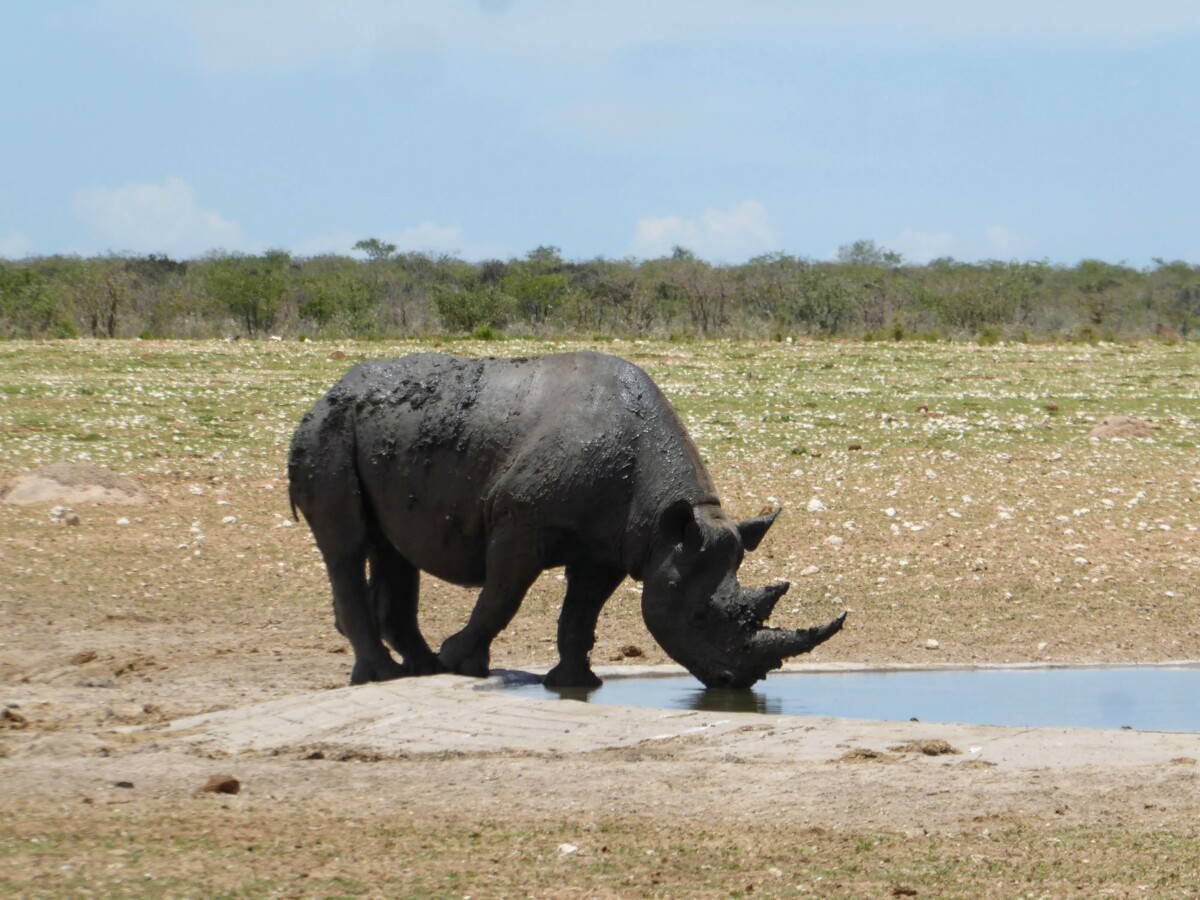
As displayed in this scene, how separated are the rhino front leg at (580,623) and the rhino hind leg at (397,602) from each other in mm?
1144

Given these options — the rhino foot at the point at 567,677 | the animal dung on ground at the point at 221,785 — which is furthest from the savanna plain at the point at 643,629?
the rhino foot at the point at 567,677

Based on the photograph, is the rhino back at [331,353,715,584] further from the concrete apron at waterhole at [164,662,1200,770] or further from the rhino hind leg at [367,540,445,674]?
the concrete apron at waterhole at [164,662,1200,770]

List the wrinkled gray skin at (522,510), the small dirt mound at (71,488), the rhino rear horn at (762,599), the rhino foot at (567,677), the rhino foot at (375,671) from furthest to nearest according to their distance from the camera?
the small dirt mound at (71,488) < the rhino foot at (375,671) < the rhino foot at (567,677) < the wrinkled gray skin at (522,510) < the rhino rear horn at (762,599)

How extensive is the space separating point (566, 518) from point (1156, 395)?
59.8ft

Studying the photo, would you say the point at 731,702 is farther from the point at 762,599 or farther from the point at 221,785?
the point at 221,785

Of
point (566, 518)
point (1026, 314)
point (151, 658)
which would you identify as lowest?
point (151, 658)

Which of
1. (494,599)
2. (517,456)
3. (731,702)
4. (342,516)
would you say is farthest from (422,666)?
(731,702)

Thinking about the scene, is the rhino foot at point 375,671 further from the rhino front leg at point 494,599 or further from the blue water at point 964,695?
the blue water at point 964,695

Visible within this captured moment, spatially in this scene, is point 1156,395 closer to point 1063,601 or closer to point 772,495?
point 772,495

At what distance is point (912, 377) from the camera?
29.2m

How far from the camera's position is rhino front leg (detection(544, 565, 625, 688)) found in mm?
11672

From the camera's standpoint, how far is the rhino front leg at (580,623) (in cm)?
1167

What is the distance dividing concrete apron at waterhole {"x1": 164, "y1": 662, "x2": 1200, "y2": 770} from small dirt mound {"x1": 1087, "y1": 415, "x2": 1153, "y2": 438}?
1137 centimetres

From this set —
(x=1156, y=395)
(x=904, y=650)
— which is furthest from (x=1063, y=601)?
(x=1156, y=395)
